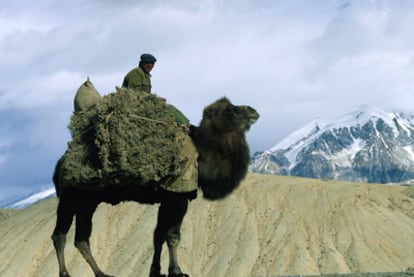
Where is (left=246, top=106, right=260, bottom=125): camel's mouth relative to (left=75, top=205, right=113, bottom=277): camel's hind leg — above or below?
above

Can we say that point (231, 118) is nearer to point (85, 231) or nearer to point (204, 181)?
point (204, 181)

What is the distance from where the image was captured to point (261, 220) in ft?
293

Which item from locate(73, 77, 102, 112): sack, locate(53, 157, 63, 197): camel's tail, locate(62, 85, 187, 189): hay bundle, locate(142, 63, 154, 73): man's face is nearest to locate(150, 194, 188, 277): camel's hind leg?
locate(62, 85, 187, 189): hay bundle

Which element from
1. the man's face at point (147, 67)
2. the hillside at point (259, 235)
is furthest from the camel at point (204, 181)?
the hillside at point (259, 235)

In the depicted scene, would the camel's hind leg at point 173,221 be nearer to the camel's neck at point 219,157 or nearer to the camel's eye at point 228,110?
the camel's neck at point 219,157

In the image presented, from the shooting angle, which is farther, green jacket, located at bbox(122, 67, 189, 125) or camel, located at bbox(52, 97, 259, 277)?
green jacket, located at bbox(122, 67, 189, 125)

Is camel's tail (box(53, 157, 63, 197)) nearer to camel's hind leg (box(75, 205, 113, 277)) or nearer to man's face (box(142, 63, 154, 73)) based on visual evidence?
camel's hind leg (box(75, 205, 113, 277))

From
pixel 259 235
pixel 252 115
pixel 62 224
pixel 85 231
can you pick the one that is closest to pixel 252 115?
pixel 252 115

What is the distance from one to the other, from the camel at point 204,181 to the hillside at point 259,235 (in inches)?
2472

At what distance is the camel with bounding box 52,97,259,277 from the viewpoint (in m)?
11.2

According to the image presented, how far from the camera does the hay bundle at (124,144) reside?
10.7 meters

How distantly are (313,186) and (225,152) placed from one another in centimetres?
8865

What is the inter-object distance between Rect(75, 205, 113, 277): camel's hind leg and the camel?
1cm

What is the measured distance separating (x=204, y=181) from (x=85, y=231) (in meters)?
2.02
